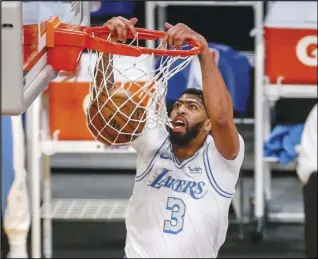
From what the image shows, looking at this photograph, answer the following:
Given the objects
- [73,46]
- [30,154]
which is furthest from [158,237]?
[30,154]

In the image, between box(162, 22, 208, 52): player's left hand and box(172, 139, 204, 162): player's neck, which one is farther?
box(172, 139, 204, 162): player's neck

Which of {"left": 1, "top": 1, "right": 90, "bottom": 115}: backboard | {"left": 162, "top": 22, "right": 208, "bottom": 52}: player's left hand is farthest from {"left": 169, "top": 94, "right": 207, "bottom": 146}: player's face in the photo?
{"left": 1, "top": 1, "right": 90, "bottom": 115}: backboard

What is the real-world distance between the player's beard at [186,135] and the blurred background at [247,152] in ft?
3.37

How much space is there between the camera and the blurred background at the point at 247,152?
457cm

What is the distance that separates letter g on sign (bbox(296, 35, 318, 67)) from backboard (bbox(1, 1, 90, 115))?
2.63m

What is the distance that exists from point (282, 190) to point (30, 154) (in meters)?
2.70

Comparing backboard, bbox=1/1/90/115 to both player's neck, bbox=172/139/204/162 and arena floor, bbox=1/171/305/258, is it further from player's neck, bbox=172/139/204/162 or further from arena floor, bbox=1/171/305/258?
arena floor, bbox=1/171/305/258

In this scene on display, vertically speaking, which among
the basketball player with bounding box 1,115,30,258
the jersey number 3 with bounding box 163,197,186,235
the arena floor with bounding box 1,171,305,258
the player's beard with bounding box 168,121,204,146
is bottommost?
the arena floor with bounding box 1,171,305,258

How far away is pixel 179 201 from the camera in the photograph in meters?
2.71

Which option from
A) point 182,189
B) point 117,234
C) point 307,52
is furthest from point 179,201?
point 117,234

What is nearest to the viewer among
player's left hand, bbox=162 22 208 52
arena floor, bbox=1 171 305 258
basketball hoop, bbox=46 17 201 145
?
basketball hoop, bbox=46 17 201 145

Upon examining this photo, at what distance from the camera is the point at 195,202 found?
8.85 feet

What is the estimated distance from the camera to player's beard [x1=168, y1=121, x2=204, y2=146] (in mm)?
2691

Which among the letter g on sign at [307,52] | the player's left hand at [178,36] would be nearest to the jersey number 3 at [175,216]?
the player's left hand at [178,36]
